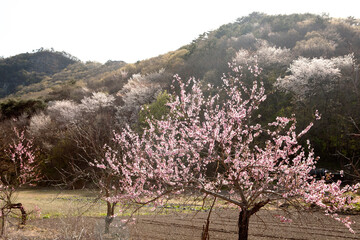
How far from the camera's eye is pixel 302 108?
74.5ft

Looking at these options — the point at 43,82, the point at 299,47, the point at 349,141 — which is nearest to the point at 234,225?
the point at 349,141

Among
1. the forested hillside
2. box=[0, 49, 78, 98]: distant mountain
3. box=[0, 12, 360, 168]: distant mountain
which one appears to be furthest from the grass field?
box=[0, 49, 78, 98]: distant mountain

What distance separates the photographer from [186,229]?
8.86 metres

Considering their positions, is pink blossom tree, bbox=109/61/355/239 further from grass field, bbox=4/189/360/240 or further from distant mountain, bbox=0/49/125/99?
distant mountain, bbox=0/49/125/99

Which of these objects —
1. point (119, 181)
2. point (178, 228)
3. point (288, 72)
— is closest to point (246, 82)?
point (288, 72)

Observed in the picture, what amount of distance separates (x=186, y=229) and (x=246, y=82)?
65.0 feet

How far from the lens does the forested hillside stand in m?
20.6

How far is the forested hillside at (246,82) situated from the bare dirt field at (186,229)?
6.82ft

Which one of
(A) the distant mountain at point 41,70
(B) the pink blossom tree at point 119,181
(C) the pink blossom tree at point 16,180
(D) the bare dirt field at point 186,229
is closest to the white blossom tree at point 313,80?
(D) the bare dirt field at point 186,229

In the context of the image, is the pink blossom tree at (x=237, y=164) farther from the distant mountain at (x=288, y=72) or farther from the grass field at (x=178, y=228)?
the distant mountain at (x=288, y=72)

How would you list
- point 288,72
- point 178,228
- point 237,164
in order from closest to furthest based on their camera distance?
point 237,164
point 178,228
point 288,72

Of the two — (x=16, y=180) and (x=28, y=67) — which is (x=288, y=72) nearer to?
(x=16, y=180)

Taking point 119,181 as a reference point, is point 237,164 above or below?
above

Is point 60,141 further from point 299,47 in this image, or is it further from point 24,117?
point 299,47
